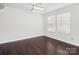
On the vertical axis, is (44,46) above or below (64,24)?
below

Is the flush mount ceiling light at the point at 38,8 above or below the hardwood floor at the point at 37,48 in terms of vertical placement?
above

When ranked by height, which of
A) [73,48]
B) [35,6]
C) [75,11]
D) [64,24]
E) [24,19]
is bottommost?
[73,48]

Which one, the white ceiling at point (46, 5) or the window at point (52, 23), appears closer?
the white ceiling at point (46, 5)

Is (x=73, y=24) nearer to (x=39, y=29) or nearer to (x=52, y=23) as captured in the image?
(x=52, y=23)

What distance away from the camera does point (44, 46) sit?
180cm

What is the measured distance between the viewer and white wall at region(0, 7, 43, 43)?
5.59 feet

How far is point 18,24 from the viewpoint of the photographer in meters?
1.78

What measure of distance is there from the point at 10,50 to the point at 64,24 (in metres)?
1.10

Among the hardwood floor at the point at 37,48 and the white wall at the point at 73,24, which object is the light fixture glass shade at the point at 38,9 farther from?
the hardwood floor at the point at 37,48

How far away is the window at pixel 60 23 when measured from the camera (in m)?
1.72

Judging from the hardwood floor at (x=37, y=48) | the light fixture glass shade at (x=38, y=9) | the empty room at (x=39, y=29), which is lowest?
the hardwood floor at (x=37, y=48)

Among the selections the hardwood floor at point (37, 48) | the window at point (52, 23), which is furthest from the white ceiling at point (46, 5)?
the hardwood floor at point (37, 48)
